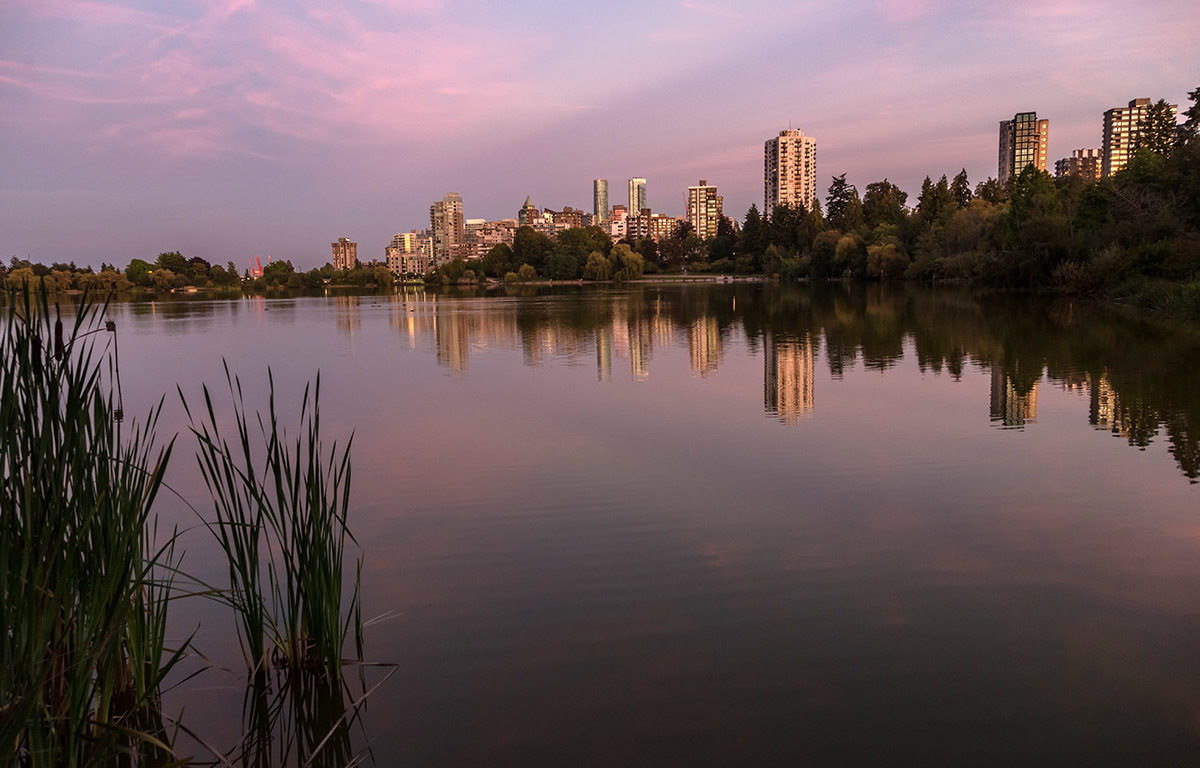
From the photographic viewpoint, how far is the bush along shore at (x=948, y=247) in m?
30.4

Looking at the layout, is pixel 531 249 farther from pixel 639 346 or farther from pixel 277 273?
pixel 639 346

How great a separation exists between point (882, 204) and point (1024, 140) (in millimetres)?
106945

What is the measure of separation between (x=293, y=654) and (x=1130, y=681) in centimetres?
450

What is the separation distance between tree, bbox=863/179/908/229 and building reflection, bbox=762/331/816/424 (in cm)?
6252

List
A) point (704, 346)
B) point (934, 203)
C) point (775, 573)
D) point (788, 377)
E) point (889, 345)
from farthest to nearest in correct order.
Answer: point (934, 203) < point (704, 346) < point (889, 345) < point (788, 377) < point (775, 573)

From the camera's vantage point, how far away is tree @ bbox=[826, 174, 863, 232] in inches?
3361

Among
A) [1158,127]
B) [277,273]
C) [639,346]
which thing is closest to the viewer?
[639,346]

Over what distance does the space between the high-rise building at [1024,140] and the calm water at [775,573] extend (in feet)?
586

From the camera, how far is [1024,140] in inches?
6639

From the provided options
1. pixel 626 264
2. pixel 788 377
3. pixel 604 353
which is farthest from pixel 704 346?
pixel 626 264

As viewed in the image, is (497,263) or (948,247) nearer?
(948,247)

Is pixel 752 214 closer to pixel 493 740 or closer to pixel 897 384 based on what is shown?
pixel 897 384

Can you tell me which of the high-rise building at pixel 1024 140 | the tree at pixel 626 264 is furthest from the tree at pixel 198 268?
the high-rise building at pixel 1024 140

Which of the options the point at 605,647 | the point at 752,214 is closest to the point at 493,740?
the point at 605,647
